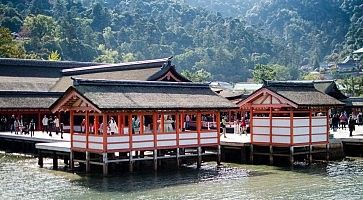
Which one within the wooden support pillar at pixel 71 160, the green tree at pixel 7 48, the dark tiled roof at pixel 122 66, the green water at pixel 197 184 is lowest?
the green water at pixel 197 184

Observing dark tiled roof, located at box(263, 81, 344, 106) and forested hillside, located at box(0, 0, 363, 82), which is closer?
dark tiled roof, located at box(263, 81, 344, 106)

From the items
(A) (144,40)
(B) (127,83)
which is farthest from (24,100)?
(A) (144,40)

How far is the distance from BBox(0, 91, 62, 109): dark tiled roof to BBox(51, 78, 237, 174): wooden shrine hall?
17866 millimetres

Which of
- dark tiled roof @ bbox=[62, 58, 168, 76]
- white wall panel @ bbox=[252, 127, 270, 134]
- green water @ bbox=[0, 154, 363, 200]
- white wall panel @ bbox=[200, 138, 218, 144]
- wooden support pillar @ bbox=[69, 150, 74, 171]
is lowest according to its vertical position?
green water @ bbox=[0, 154, 363, 200]

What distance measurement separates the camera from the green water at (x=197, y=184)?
2502cm

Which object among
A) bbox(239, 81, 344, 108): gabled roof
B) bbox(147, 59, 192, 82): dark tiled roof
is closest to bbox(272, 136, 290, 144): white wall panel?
bbox(239, 81, 344, 108): gabled roof

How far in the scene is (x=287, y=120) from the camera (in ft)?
111

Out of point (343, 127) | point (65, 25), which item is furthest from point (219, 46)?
point (343, 127)

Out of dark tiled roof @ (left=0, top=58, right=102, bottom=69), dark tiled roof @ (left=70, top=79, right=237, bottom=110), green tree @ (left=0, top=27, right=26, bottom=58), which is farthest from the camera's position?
green tree @ (left=0, top=27, right=26, bottom=58)

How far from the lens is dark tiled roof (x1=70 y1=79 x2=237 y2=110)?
29031mm

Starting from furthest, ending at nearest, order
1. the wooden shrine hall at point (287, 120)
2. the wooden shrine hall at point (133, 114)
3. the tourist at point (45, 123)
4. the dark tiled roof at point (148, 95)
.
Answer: the tourist at point (45, 123) → the wooden shrine hall at point (287, 120) → the wooden shrine hall at point (133, 114) → the dark tiled roof at point (148, 95)

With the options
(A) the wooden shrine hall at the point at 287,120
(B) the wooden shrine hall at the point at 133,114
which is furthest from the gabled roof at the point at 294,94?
(B) the wooden shrine hall at the point at 133,114

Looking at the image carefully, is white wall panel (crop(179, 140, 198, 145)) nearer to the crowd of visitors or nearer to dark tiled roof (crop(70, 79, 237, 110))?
dark tiled roof (crop(70, 79, 237, 110))

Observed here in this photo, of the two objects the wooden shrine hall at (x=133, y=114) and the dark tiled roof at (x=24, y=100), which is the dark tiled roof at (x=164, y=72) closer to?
the dark tiled roof at (x=24, y=100)
